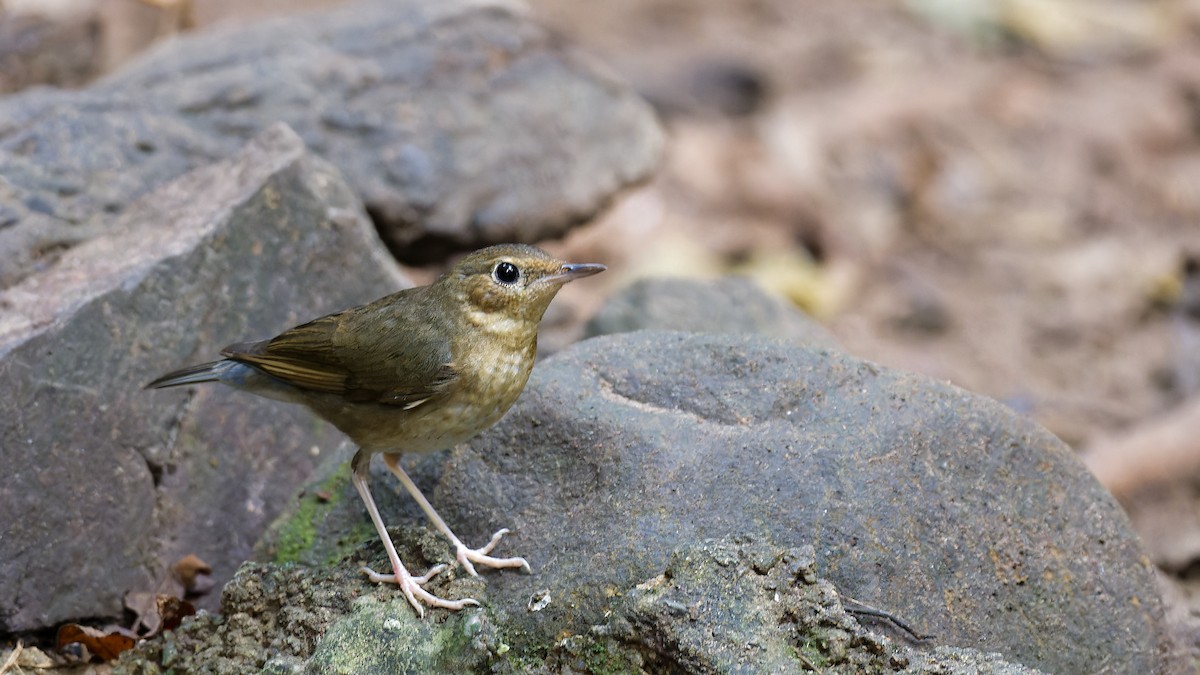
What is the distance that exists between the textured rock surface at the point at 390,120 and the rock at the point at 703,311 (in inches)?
44.6

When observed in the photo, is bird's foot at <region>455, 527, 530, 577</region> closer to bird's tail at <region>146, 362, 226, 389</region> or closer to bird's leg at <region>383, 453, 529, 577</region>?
bird's leg at <region>383, 453, 529, 577</region>

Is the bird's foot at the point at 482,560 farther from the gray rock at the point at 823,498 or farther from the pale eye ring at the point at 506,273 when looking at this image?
the pale eye ring at the point at 506,273

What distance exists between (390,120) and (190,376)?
263cm

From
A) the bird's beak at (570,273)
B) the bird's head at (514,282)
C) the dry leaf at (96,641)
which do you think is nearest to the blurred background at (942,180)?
the bird's head at (514,282)

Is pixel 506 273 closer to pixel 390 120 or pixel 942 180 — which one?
pixel 390 120

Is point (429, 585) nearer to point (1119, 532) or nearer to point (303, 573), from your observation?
point (303, 573)

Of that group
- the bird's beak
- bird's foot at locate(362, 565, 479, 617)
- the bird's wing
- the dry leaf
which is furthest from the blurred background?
bird's foot at locate(362, 565, 479, 617)

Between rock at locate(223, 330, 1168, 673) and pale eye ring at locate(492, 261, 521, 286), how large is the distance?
42 centimetres

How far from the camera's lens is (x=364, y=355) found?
4.63 m

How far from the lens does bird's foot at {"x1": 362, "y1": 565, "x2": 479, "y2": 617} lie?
3941 mm

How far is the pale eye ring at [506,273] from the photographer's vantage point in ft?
14.8

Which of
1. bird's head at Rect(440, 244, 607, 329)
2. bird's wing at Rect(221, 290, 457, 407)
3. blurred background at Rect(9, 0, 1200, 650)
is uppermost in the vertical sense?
bird's head at Rect(440, 244, 607, 329)

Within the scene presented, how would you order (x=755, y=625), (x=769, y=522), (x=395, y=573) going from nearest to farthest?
(x=755, y=625), (x=769, y=522), (x=395, y=573)

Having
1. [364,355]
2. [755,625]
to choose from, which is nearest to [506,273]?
[364,355]
